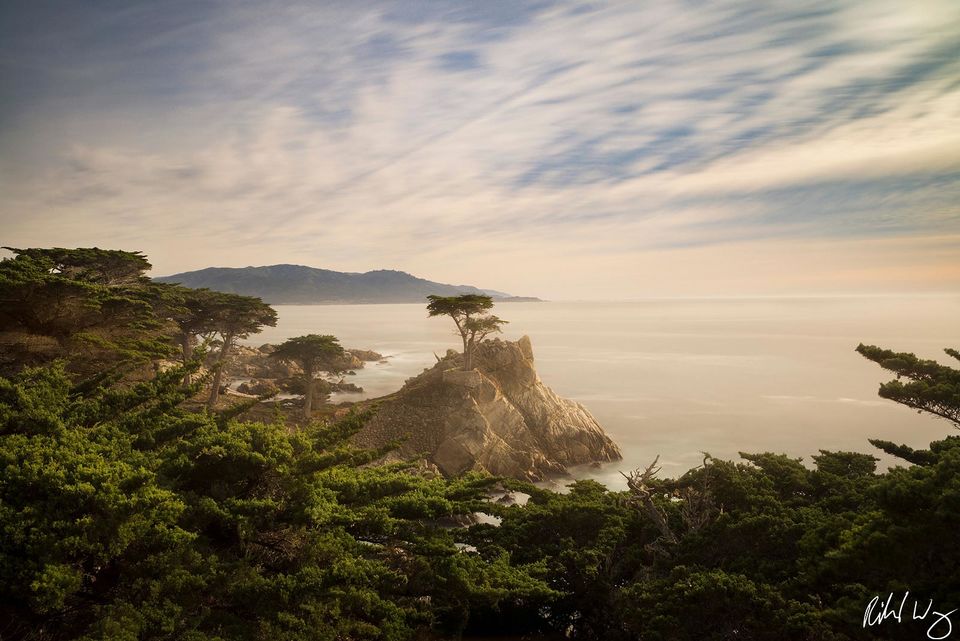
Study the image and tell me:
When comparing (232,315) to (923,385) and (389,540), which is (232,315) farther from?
(923,385)

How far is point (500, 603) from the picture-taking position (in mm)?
11039

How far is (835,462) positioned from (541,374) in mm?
57722

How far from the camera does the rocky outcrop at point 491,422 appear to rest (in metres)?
28.7

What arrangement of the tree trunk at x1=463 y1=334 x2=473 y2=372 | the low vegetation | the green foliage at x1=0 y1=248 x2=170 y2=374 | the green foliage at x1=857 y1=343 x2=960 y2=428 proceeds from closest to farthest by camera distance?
the low vegetation → the green foliage at x1=857 y1=343 x2=960 y2=428 → the green foliage at x1=0 y1=248 x2=170 y2=374 → the tree trunk at x1=463 y1=334 x2=473 y2=372

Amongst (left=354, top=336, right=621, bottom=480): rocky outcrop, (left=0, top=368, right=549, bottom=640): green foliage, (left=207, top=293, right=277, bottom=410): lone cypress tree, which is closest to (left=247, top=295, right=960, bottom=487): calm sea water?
(left=354, top=336, right=621, bottom=480): rocky outcrop

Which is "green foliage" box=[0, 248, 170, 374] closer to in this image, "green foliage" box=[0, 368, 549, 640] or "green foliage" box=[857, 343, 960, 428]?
"green foliage" box=[0, 368, 549, 640]

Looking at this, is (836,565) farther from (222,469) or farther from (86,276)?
(86,276)

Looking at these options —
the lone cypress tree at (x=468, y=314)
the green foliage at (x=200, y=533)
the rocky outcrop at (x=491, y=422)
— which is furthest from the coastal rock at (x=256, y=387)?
the green foliage at (x=200, y=533)

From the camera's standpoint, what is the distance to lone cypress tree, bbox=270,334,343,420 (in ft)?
109

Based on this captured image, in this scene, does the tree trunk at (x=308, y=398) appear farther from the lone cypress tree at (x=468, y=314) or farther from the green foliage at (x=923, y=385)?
the green foliage at (x=923, y=385)

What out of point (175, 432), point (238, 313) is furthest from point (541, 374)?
point (175, 432)
